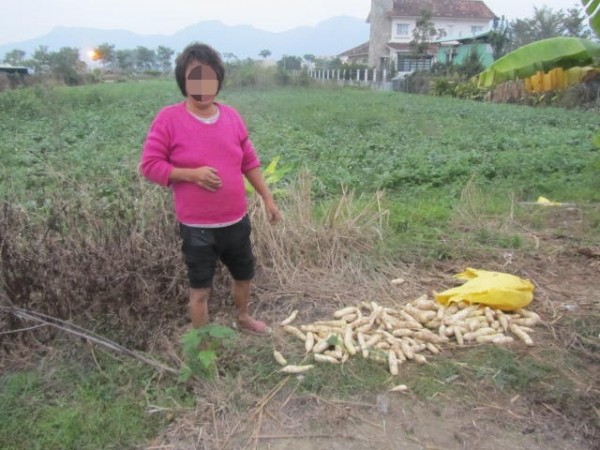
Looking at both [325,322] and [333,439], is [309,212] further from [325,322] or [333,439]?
[333,439]

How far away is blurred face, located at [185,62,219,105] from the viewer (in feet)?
8.32

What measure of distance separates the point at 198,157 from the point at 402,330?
1601 millimetres

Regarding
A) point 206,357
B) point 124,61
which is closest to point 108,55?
point 124,61

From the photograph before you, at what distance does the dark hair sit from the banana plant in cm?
388

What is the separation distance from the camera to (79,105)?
58.0 ft

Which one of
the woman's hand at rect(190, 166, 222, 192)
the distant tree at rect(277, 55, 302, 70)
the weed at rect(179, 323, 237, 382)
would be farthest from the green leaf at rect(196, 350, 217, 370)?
the distant tree at rect(277, 55, 302, 70)

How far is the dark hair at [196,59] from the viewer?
8.35ft

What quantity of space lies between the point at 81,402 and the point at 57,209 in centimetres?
119

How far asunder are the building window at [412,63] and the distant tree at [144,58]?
35557mm

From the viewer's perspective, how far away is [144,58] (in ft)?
210

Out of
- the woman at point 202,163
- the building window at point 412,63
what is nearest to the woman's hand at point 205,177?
the woman at point 202,163

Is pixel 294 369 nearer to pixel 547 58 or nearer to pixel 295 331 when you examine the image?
pixel 295 331

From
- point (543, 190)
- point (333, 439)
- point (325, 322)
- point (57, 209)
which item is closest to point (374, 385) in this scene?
point (333, 439)

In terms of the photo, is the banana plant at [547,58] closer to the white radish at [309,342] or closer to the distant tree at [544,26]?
the white radish at [309,342]
